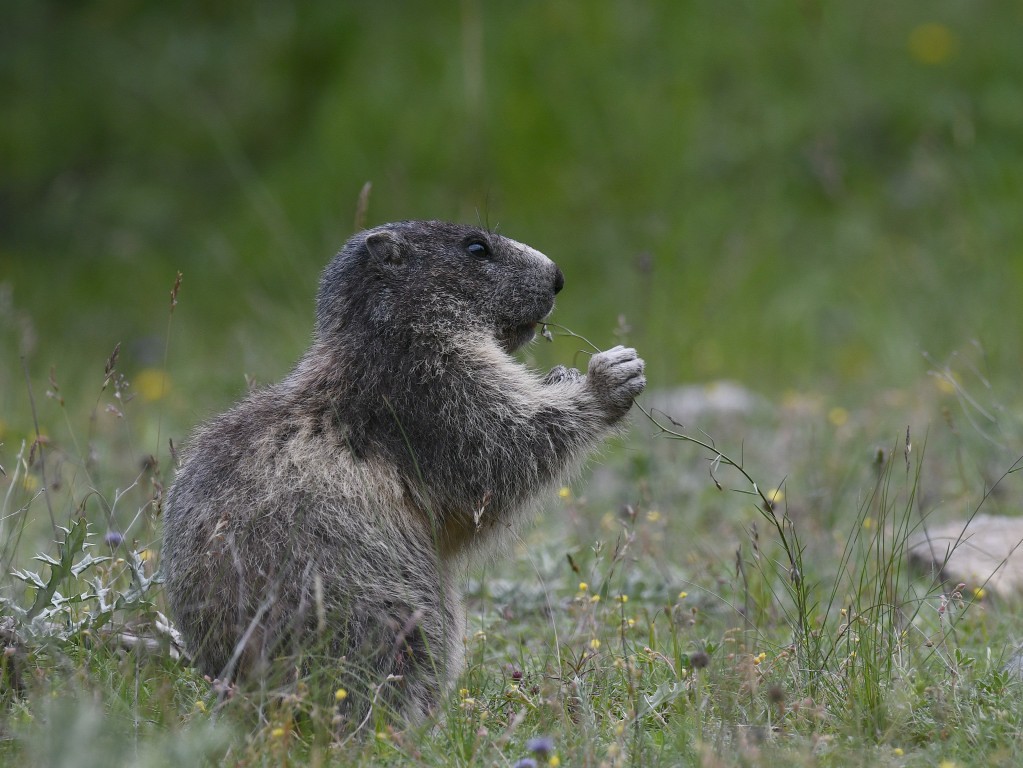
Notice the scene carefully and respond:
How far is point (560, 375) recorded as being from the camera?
4.73 meters

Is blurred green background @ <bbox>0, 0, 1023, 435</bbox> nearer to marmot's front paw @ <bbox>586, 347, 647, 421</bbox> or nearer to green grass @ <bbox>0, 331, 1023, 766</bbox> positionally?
green grass @ <bbox>0, 331, 1023, 766</bbox>

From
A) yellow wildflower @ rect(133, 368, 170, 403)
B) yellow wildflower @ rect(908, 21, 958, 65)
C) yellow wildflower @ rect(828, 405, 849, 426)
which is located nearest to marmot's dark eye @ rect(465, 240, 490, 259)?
yellow wildflower @ rect(828, 405, 849, 426)

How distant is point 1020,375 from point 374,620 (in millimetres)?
5788

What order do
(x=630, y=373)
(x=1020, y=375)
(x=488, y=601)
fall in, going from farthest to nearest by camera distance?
(x=1020, y=375) → (x=488, y=601) → (x=630, y=373)

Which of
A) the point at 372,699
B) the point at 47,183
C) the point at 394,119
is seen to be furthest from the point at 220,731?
the point at 47,183

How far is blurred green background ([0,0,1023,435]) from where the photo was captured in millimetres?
10281

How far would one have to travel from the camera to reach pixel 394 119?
11891 millimetres

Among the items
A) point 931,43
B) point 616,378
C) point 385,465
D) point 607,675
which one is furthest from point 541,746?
point 931,43

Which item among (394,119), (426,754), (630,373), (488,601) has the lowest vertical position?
(426,754)

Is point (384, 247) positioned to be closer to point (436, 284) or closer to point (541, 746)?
point (436, 284)

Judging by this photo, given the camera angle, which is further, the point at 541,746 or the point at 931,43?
the point at 931,43

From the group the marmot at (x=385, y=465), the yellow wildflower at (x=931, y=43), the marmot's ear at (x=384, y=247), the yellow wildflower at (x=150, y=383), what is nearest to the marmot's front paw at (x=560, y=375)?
the marmot at (x=385, y=465)

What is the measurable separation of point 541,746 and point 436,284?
196 centimetres

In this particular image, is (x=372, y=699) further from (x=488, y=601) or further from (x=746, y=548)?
(x=746, y=548)
